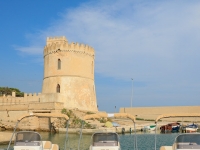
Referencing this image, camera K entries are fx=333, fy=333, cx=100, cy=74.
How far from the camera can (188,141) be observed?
339 inches

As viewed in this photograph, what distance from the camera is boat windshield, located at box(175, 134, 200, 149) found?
8.53 meters

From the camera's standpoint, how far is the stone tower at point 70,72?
130 ft

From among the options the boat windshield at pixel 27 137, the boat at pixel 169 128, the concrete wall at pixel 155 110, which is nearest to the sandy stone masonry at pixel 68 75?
the boat at pixel 169 128

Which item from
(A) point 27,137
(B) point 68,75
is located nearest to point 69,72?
(B) point 68,75

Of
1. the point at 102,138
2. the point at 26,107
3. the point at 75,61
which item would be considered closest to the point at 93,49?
the point at 75,61

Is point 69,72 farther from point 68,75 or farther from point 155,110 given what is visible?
point 155,110

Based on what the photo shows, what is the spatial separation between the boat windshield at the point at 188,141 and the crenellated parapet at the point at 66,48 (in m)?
32.0

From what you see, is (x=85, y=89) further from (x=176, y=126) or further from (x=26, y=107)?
(x=176, y=126)

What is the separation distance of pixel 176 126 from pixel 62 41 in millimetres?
17197

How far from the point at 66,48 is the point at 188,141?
32143 millimetres

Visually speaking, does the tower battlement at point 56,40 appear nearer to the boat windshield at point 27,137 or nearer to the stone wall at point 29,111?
the stone wall at point 29,111

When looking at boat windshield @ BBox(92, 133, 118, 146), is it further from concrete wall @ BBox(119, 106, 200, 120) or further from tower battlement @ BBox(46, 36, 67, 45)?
concrete wall @ BBox(119, 106, 200, 120)

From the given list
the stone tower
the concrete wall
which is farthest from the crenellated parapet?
the concrete wall

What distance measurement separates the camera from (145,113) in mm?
50531
